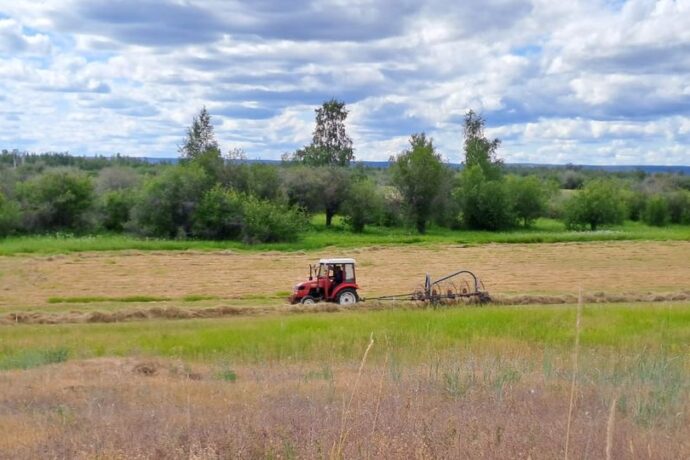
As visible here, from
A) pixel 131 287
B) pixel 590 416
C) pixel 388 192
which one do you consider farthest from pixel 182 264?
pixel 590 416

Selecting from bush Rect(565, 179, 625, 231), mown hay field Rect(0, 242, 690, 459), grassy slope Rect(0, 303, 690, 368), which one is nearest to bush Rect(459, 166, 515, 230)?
bush Rect(565, 179, 625, 231)

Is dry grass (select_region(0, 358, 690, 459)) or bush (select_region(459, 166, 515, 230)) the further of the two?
bush (select_region(459, 166, 515, 230))

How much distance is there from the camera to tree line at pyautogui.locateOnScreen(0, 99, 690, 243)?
56188 mm

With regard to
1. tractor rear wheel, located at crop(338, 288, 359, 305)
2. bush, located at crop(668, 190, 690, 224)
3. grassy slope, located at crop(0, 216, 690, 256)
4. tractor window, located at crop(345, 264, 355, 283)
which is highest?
bush, located at crop(668, 190, 690, 224)

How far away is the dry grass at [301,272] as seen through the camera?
101 feet

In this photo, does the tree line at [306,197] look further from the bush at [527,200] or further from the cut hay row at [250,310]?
the cut hay row at [250,310]

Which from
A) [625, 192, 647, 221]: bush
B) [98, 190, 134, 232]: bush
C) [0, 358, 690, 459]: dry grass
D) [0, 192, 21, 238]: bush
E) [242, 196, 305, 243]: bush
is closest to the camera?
[0, 358, 690, 459]: dry grass

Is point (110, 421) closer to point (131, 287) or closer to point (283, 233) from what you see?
point (131, 287)

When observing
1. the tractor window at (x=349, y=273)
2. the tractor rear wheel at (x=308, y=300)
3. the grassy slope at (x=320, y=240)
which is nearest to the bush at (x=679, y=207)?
the grassy slope at (x=320, y=240)

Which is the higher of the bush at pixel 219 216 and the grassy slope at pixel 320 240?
the bush at pixel 219 216

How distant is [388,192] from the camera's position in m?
70.8

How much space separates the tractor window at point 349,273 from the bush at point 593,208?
55.7 meters

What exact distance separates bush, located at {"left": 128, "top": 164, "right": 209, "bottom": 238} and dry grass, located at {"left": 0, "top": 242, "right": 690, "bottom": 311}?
943 cm

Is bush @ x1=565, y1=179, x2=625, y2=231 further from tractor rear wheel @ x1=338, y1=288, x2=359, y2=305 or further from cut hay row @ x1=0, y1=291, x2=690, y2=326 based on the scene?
tractor rear wheel @ x1=338, y1=288, x2=359, y2=305
